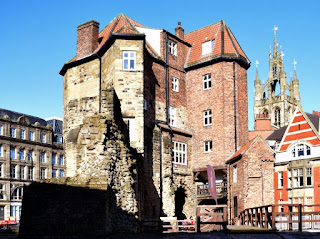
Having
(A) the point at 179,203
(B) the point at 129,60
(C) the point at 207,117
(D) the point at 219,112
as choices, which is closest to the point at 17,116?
(A) the point at 179,203

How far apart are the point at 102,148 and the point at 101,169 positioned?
0.85 metres

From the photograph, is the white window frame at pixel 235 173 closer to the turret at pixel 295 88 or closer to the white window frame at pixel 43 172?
the white window frame at pixel 43 172

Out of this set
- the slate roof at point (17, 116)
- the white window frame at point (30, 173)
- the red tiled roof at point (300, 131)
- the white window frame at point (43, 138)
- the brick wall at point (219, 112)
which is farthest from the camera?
the white window frame at point (43, 138)

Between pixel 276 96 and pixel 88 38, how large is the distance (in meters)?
80.9

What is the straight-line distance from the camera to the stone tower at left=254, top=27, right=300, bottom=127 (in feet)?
355

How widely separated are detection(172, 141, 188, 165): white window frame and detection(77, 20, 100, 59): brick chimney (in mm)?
9678

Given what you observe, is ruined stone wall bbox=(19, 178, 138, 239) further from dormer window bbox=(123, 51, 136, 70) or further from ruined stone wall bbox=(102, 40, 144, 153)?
dormer window bbox=(123, 51, 136, 70)

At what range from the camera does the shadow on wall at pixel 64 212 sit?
54.7ft

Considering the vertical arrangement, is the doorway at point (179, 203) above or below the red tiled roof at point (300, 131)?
below

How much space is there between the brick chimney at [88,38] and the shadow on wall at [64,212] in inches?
834

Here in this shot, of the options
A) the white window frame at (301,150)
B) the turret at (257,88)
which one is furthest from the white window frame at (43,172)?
the turret at (257,88)

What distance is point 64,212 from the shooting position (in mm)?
16844

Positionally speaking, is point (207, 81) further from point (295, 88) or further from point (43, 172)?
point (295, 88)

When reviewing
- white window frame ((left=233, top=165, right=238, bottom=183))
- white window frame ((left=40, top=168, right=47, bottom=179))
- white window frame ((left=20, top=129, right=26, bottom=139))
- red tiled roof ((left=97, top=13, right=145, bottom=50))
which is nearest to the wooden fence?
white window frame ((left=233, top=165, right=238, bottom=183))
